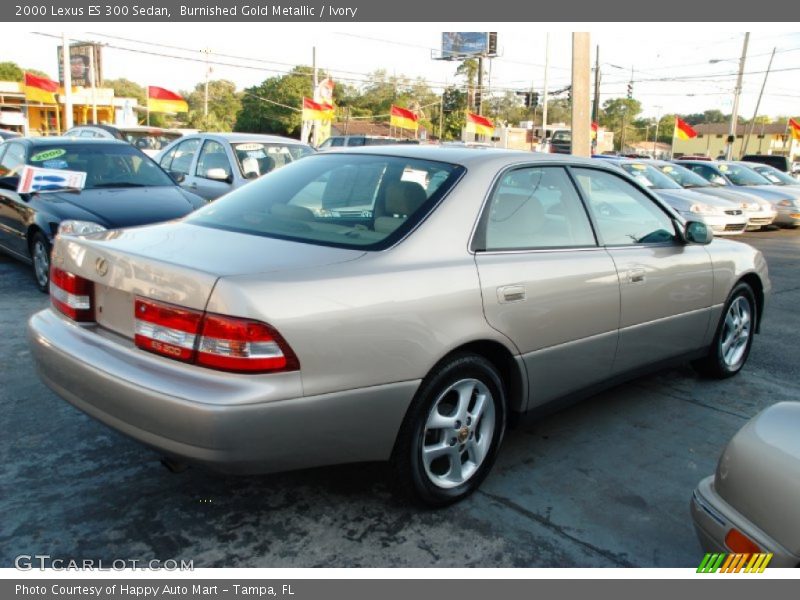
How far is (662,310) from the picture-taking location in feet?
13.4

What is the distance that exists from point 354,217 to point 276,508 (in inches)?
52.6

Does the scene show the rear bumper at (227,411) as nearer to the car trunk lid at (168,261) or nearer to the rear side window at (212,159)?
the car trunk lid at (168,261)

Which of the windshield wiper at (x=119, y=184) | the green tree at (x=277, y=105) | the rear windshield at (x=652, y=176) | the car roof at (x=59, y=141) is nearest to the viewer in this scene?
the windshield wiper at (x=119, y=184)

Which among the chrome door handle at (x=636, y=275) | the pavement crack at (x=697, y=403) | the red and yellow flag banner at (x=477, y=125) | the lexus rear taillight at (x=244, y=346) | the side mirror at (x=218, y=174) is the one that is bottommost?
the pavement crack at (x=697, y=403)

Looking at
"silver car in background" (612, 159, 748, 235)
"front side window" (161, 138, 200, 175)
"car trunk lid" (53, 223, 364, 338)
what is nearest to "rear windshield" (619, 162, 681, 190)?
"silver car in background" (612, 159, 748, 235)

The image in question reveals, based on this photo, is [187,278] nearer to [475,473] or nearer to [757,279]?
[475,473]

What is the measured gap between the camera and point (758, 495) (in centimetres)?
210

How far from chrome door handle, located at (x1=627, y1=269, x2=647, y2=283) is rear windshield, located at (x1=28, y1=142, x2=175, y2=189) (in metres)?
5.43

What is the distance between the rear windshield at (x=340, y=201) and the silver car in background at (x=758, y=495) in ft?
4.92

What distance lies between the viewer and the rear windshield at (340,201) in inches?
120

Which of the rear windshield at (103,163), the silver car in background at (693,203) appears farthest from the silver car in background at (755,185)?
the rear windshield at (103,163)

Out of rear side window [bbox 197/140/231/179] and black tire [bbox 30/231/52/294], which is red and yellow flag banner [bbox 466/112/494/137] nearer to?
rear side window [bbox 197/140/231/179]

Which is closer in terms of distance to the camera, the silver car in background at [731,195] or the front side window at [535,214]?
the front side window at [535,214]

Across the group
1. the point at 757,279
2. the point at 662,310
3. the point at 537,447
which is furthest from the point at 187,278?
the point at 757,279
